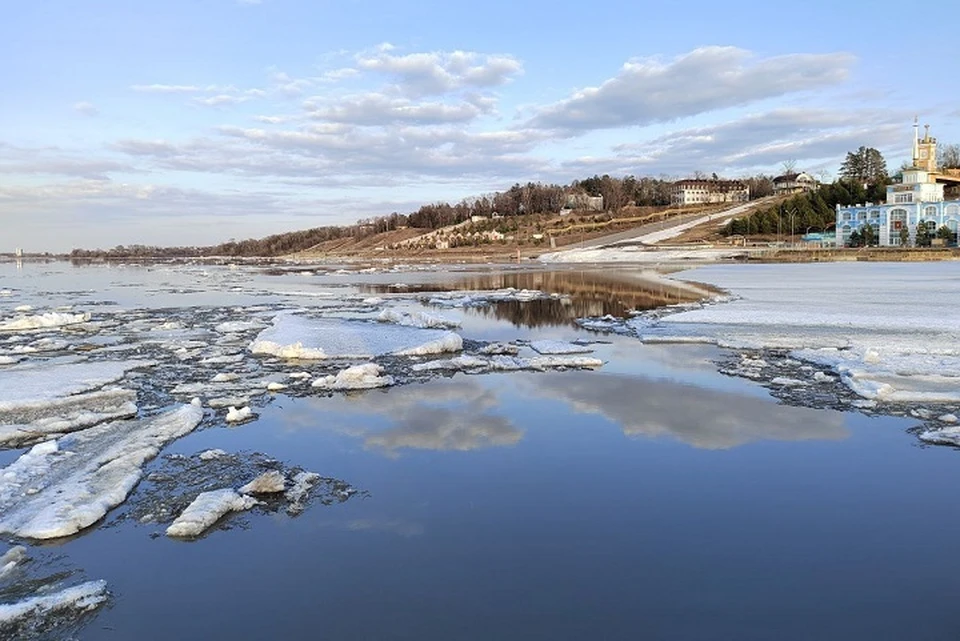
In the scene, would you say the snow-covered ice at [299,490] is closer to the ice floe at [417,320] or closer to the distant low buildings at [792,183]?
the ice floe at [417,320]

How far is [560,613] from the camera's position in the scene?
470cm

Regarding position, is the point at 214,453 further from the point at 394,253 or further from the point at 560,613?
the point at 394,253

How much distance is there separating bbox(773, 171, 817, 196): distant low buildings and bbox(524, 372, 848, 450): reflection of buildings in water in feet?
446

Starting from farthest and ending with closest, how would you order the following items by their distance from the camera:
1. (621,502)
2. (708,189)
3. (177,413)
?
(708,189), (177,413), (621,502)

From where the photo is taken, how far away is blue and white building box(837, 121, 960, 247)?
2623 inches

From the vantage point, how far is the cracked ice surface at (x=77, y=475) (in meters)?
6.36

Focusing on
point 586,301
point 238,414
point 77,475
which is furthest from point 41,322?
point 586,301

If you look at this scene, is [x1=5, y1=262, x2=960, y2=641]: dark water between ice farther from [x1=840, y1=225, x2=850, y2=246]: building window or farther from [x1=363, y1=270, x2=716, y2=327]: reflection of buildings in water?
[x1=840, y1=225, x2=850, y2=246]: building window

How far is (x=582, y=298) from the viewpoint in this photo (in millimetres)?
30328

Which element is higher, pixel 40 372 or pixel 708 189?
pixel 708 189

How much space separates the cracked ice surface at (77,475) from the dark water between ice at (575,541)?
1.30 ft

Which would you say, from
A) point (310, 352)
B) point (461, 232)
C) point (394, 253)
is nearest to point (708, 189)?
point (461, 232)

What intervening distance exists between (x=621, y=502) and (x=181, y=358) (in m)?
12.0

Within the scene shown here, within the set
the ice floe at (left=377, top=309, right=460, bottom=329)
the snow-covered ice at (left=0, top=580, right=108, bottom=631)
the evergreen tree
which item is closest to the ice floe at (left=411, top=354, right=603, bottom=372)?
the ice floe at (left=377, top=309, right=460, bottom=329)
